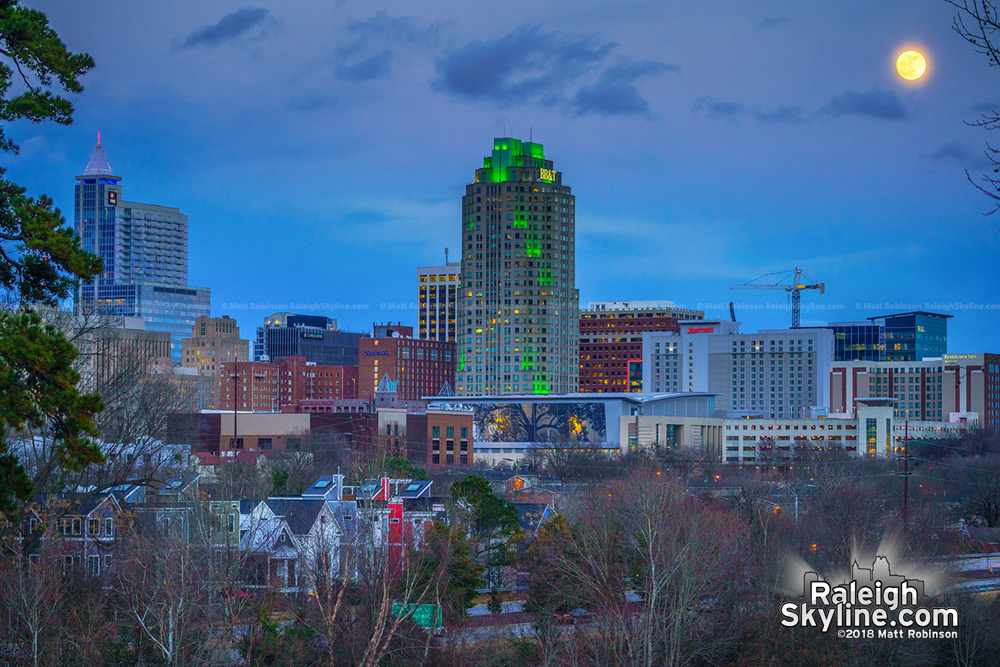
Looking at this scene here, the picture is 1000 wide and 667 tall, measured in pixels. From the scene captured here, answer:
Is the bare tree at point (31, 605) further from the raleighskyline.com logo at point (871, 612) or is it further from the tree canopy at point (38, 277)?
the raleighskyline.com logo at point (871, 612)

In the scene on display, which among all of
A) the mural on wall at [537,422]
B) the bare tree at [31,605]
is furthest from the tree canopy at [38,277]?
the mural on wall at [537,422]

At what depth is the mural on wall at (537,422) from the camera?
15675 centimetres

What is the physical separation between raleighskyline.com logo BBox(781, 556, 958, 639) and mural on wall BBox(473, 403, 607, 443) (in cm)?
11729

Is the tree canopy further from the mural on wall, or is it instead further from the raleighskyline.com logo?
the mural on wall

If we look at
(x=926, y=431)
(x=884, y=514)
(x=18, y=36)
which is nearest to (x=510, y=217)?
(x=926, y=431)

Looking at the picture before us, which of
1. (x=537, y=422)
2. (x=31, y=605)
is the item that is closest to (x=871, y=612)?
(x=31, y=605)

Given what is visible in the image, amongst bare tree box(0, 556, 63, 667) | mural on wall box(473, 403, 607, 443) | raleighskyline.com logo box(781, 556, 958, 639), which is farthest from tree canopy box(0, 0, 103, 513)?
Result: mural on wall box(473, 403, 607, 443)

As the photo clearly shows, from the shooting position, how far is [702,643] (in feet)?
111

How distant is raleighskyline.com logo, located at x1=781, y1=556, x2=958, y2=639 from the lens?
34500 millimetres

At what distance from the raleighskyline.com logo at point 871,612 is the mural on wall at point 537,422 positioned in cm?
11729

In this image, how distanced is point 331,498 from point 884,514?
29224 millimetres

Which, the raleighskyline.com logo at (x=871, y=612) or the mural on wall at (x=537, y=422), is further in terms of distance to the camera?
the mural on wall at (x=537, y=422)

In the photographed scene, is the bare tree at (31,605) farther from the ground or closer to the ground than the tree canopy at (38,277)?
closer to the ground

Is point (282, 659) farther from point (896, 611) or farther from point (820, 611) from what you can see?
point (896, 611)
